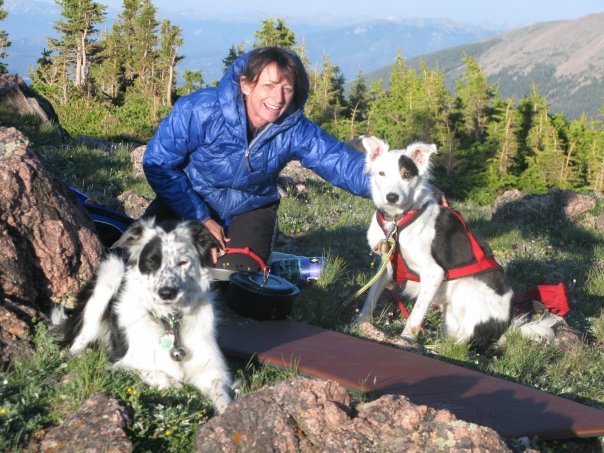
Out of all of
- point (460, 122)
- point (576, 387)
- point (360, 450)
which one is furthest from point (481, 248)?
point (460, 122)

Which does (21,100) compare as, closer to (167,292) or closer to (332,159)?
(332,159)

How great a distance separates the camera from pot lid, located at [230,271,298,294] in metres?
5.36

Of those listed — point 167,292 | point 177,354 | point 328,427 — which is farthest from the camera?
point 177,354

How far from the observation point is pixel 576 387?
16.6 feet

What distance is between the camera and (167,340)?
4102mm

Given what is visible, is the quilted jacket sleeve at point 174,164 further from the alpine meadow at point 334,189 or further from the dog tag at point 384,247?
the dog tag at point 384,247

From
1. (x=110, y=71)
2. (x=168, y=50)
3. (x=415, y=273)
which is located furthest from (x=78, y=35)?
(x=415, y=273)

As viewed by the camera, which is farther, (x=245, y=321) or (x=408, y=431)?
(x=245, y=321)

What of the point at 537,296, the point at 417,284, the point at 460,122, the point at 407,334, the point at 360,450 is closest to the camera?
the point at 360,450

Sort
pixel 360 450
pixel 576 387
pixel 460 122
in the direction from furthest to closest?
pixel 460 122, pixel 576 387, pixel 360 450

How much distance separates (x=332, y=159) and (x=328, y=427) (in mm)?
3605

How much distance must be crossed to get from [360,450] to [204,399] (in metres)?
Result: 1.26

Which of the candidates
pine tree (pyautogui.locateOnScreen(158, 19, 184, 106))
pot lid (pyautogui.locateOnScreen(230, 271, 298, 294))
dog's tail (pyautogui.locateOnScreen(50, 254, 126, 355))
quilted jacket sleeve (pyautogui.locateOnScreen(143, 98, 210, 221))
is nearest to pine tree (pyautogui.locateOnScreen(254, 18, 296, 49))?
pine tree (pyautogui.locateOnScreen(158, 19, 184, 106))

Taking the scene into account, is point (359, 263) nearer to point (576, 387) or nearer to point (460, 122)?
point (576, 387)
